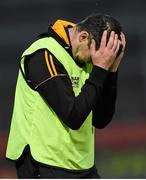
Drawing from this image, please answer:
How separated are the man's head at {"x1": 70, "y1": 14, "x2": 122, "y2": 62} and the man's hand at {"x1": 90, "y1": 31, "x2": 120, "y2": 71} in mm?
19

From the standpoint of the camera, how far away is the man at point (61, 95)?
290cm

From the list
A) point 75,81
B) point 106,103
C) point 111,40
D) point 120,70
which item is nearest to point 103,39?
point 111,40

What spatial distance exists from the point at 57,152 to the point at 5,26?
2286 millimetres

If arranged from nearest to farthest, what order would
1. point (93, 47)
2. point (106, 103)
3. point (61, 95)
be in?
point (61, 95), point (93, 47), point (106, 103)

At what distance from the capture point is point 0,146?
512 centimetres

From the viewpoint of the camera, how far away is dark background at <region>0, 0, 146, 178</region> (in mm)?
Answer: 5078

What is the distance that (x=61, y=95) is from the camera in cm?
288

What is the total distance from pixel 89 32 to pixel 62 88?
28 cm

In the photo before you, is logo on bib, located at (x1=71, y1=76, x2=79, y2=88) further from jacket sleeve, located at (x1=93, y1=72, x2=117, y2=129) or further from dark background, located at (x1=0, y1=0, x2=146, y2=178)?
dark background, located at (x1=0, y1=0, x2=146, y2=178)

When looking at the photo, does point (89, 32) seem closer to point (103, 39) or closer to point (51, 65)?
point (103, 39)

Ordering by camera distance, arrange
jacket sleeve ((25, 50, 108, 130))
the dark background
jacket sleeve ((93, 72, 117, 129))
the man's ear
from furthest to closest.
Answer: the dark background → jacket sleeve ((93, 72, 117, 129)) → the man's ear → jacket sleeve ((25, 50, 108, 130))

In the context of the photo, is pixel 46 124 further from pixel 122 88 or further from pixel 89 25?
pixel 122 88

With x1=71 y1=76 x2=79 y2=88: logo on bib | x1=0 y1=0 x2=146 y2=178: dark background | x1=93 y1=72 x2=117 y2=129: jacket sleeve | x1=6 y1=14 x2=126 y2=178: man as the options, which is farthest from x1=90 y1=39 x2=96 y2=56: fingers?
x1=0 y1=0 x2=146 y2=178: dark background

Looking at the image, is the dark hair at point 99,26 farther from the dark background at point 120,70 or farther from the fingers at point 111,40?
the dark background at point 120,70
